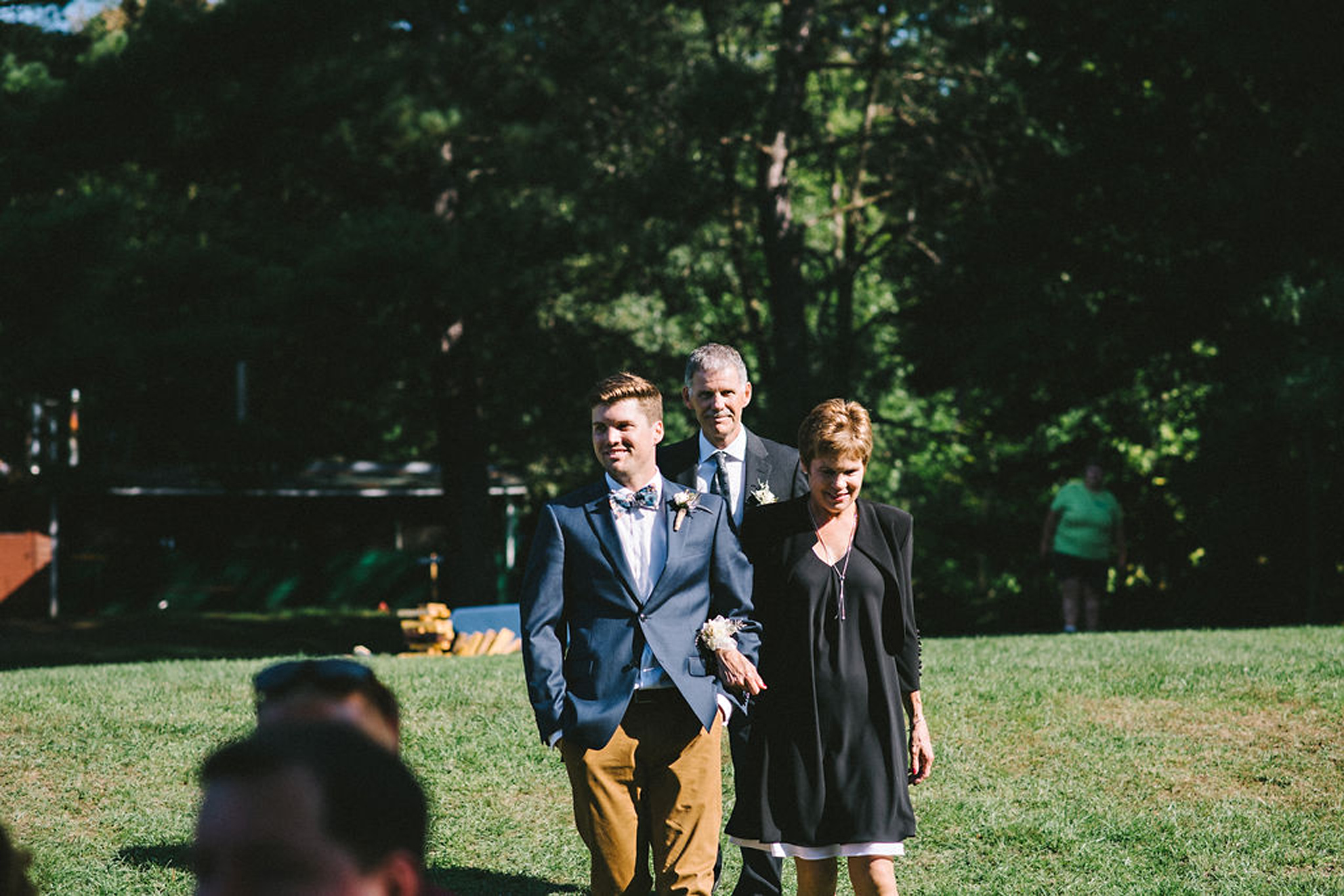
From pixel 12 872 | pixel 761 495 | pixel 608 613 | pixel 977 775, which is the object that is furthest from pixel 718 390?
pixel 12 872

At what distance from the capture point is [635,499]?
4.55m

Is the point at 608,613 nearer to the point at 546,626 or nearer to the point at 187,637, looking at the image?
the point at 546,626

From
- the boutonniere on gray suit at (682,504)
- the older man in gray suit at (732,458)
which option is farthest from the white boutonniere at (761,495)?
the boutonniere on gray suit at (682,504)

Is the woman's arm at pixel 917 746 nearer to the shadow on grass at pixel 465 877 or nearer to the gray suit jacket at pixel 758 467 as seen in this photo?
the gray suit jacket at pixel 758 467

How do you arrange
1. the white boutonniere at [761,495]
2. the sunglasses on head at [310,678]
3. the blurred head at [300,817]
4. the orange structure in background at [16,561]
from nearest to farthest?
the blurred head at [300,817], the sunglasses on head at [310,678], the white boutonniere at [761,495], the orange structure in background at [16,561]

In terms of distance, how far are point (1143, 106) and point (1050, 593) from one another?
916 cm

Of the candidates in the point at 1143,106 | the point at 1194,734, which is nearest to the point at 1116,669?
the point at 1194,734

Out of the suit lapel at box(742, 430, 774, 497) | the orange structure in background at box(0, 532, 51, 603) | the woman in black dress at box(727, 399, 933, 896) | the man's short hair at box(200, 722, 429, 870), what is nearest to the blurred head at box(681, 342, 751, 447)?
the suit lapel at box(742, 430, 774, 497)

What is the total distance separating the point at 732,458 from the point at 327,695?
3.97 meters

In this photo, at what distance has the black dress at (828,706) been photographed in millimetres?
4395

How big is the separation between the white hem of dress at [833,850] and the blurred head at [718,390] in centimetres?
179

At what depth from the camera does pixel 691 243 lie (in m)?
26.2

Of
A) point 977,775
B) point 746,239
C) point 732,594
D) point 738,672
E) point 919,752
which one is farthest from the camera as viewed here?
point 746,239

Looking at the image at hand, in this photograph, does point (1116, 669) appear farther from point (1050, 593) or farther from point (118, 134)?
point (1050, 593)
